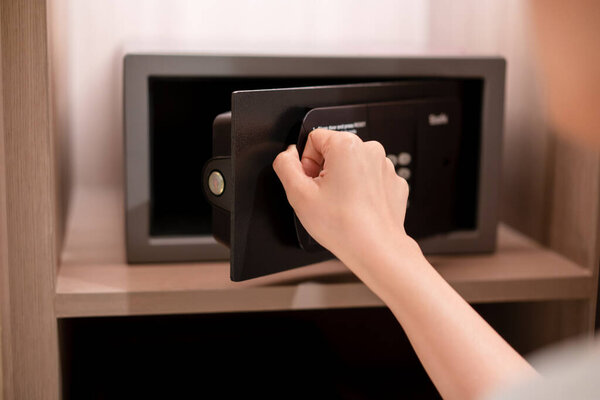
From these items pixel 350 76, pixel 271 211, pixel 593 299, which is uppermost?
pixel 350 76

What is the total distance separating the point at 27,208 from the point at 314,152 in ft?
0.77

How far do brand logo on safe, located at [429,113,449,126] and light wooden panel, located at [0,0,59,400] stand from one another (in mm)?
337

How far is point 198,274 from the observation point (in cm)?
68

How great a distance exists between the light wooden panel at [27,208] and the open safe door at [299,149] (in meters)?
0.13

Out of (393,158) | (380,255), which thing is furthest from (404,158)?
(380,255)

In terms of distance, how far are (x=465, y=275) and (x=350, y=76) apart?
0.21m

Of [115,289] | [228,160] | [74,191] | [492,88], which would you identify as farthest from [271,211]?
[74,191]

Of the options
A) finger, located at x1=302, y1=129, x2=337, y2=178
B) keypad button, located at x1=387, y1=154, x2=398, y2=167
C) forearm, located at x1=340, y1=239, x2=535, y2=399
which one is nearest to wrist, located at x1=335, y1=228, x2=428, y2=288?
forearm, located at x1=340, y1=239, x2=535, y2=399

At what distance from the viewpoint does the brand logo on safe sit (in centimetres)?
70

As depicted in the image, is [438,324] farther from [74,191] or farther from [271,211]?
[74,191]

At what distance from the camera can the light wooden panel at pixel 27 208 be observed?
1.88 ft

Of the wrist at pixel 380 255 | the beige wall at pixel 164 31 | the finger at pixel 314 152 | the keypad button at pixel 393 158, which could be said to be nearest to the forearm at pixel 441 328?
the wrist at pixel 380 255

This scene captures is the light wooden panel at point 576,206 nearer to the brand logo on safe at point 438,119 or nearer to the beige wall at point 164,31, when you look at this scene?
the brand logo on safe at point 438,119

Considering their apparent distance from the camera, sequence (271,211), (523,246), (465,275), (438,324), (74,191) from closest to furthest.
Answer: (438,324)
(271,211)
(465,275)
(523,246)
(74,191)
